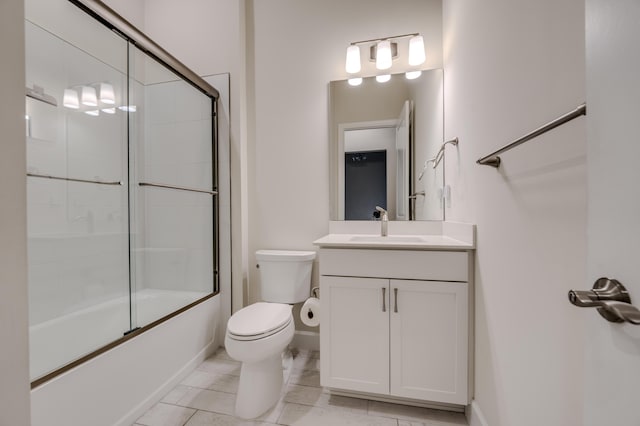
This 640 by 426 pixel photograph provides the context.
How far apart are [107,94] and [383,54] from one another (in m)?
1.88

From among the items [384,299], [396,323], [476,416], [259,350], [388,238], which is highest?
[388,238]

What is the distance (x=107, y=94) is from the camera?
1.84m

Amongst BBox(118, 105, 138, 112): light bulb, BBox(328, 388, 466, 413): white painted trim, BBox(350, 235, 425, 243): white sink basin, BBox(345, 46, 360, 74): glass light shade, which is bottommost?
BBox(328, 388, 466, 413): white painted trim

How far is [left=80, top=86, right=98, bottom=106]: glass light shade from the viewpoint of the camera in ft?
5.96

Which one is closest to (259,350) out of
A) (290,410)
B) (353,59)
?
(290,410)

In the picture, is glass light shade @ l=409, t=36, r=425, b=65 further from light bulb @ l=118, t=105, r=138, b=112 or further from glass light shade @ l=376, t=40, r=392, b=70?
light bulb @ l=118, t=105, r=138, b=112

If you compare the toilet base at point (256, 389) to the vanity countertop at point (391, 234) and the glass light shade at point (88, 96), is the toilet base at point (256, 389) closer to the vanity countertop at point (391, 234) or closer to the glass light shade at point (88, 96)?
the vanity countertop at point (391, 234)

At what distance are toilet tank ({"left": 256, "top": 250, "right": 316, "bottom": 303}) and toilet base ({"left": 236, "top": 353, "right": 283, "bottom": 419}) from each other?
1.53 ft

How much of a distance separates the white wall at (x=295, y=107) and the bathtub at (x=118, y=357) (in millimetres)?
516

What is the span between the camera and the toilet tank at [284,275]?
6.15 ft

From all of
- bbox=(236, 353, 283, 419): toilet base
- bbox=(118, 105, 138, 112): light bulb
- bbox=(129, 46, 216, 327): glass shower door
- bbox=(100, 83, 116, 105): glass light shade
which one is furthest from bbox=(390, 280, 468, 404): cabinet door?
bbox=(100, 83, 116, 105): glass light shade

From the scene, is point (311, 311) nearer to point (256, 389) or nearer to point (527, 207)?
point (256, 389)

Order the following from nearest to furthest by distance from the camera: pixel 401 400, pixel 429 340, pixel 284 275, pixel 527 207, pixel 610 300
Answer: pixel 610 300
pixel 527 207
pixel 429 340
pixel 401 400
pixel 284 275

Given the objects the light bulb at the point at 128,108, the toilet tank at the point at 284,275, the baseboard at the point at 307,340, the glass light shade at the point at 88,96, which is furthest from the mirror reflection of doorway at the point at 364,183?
the glass light shade at the point at 88,96
